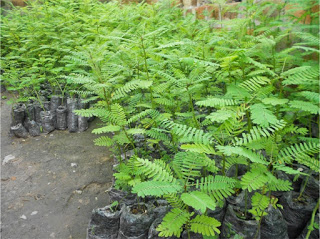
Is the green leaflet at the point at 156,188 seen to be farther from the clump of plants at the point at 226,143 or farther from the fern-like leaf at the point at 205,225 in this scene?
the fern-like leaf at the point at 205,225

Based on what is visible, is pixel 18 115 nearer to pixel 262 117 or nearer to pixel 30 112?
pixel 30 112

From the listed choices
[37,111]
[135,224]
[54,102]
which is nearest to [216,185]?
[135,224]

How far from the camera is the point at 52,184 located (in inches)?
128

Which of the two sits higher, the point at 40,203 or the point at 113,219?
the point at 113,219

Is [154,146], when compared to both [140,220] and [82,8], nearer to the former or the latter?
[140,220]

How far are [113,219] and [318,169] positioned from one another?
1581mm

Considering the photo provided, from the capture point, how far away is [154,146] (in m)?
2.79

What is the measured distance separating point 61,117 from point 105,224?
8.90 feet

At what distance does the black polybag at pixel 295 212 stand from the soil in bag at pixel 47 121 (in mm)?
3747

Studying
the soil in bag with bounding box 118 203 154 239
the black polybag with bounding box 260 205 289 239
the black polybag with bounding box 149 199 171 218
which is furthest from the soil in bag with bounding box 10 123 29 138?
the black polybag with bounding box 260 205 289 239

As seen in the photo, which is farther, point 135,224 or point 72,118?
point 72,118

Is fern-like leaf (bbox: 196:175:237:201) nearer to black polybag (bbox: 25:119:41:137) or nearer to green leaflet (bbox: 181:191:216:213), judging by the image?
green leaflet (bbox: 181:191:216:213)

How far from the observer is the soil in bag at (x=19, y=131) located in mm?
4266

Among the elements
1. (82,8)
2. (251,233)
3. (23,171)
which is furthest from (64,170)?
(82,8)
